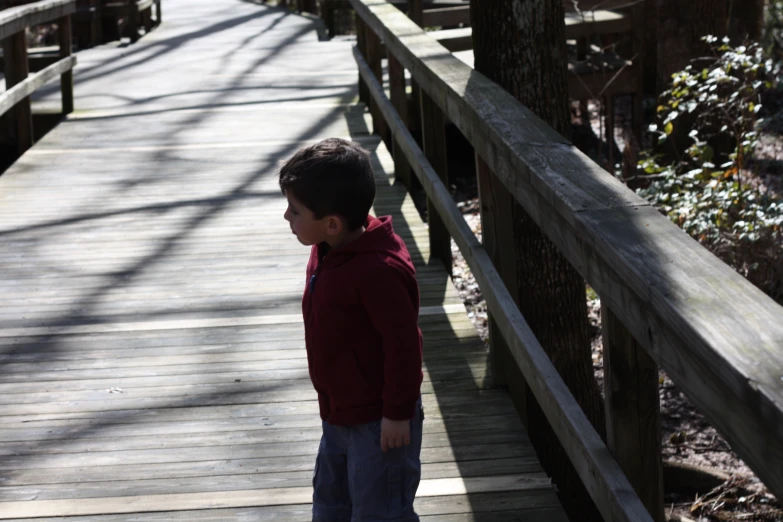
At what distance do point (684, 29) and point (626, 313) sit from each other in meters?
7.83

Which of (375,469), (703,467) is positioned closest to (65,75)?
(703,467)

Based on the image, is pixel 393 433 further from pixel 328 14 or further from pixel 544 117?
pixel 328 14

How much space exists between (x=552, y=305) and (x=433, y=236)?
1420 mm

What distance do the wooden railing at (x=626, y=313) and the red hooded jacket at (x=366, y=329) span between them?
0.37m

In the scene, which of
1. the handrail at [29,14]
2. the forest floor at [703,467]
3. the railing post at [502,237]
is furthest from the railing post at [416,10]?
the railing post at [502,237]

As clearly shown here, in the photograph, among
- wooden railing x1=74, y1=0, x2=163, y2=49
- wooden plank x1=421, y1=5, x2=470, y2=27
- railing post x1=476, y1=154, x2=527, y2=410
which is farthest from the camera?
wooden railing x1=74, y1=0, x2=163, y2=49

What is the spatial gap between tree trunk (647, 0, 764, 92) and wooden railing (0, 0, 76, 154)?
16.6ft

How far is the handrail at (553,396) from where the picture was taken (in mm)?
2007

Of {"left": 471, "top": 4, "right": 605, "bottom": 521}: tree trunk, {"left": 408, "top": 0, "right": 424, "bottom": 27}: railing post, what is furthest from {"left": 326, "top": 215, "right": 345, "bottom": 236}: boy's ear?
{"left": 408, "top": 0, "right": 424, "bottom": 27}: railing post

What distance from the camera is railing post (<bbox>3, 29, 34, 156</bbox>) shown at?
25.3ft

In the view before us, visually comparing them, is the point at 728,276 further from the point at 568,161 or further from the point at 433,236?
the point at 433,236

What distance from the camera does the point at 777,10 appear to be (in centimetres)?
1271

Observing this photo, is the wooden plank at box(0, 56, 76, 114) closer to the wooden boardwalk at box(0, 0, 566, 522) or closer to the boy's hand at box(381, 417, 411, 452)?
the wooden boardwalk at box(0, 0, 566, 522)

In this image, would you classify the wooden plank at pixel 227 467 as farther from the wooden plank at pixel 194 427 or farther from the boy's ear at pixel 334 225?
the boy's ear at pixel 334 225
